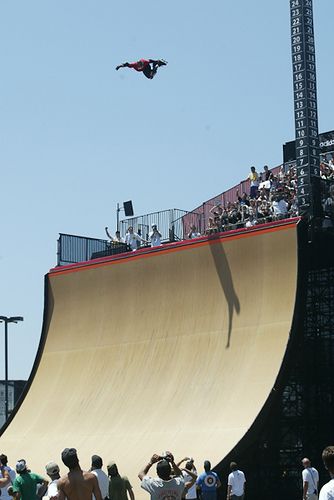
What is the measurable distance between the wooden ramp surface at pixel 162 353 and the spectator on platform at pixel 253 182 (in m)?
2.87

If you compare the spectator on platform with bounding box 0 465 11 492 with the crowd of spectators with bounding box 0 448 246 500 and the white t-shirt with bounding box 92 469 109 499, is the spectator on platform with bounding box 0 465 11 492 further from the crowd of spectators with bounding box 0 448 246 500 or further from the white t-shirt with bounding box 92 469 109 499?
the white t-shirt with bounding box 92 469 109 499

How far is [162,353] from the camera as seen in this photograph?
28047 millimetres

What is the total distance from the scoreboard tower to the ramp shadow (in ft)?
7.81

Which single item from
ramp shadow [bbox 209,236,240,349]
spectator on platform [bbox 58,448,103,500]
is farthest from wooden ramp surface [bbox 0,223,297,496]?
spectator on platform [bbox 58,448,103,500]

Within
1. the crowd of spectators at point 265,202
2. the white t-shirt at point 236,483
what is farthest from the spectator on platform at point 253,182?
the white t-shirt at point 236,483

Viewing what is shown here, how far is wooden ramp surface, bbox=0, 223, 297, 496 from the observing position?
25156 millimetres

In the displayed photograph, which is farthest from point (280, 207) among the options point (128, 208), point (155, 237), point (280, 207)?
point (128, 208)

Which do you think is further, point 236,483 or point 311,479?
point 236,483

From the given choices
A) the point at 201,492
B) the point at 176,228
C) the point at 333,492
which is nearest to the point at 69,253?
the point at 176,228

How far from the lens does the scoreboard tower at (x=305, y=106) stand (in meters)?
26.5

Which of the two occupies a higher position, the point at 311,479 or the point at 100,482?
the point at 100,482

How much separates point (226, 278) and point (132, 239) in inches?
216

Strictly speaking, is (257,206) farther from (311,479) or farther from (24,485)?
(24,485)

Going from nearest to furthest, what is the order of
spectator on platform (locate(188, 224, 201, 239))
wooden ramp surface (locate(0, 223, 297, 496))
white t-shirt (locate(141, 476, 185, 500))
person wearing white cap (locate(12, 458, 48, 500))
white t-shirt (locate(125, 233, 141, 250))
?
white t-shirt (locate(141, 476, 185, 500)), person wearing white cap (locate(12, 458, 48, 500)), wooden ramp surface (locate(0, 223, 297, 496)), spectator on platform (locate(188, 224, 201, 239)), white t-shirt (locate(125, 233, 141, 250))
